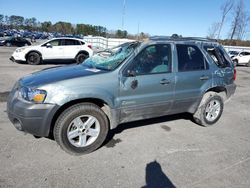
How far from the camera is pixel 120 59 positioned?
417 centimetres

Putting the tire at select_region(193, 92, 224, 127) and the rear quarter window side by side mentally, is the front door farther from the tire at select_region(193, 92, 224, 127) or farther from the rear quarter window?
the rear quarter window

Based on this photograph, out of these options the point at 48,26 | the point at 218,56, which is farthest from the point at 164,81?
the point at 48,26

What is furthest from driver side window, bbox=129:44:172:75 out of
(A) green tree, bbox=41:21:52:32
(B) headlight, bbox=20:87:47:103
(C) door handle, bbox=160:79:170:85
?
(A) green tree, bbox=41:21:52:32

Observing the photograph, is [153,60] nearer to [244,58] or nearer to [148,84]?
[148,84]

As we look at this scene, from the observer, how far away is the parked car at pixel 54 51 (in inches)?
538

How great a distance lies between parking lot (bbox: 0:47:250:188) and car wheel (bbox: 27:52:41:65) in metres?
9.28

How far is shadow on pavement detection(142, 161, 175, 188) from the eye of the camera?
3210 millimetres

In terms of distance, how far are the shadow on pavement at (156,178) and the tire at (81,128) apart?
912 millimetres

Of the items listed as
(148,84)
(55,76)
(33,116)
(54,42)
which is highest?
(54,42)

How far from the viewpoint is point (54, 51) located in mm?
14281

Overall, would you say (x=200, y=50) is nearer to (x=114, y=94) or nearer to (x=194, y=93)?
(x=194, y=93)

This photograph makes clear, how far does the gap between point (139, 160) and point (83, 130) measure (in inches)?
37.8

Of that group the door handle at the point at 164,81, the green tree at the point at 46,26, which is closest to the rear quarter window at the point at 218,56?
the door handle at the point at 164,81

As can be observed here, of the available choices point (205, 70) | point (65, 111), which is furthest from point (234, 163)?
point (65, 111)
